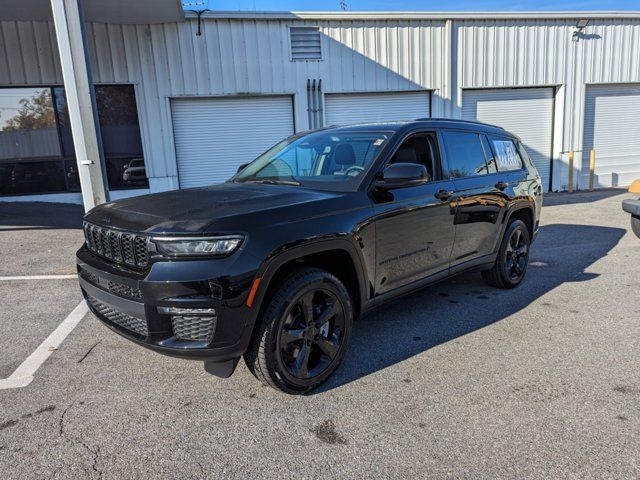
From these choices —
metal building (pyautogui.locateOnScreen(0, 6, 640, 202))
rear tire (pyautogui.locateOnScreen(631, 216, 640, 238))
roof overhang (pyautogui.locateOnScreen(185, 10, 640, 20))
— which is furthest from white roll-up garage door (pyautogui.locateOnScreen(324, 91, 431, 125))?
rear tire (pyautogui.locateOnScreen(631, 216, 640, 238))

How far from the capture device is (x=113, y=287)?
9.55 feet

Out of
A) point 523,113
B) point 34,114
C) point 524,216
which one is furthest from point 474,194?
point 523,113

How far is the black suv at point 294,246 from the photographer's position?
104 inches

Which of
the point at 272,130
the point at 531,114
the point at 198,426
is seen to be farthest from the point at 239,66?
the point at 198,426

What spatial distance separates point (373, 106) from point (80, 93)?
8.10m

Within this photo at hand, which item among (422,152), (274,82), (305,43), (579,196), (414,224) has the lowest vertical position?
(579,196)

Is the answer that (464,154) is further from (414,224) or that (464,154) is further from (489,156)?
(414,224)

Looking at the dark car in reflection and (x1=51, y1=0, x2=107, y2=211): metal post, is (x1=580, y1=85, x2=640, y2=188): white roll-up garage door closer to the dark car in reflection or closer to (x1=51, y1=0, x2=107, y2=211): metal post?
the dark car in reflection

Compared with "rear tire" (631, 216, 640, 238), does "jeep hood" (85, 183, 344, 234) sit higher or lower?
higher

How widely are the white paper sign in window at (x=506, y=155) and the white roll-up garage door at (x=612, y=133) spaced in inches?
422

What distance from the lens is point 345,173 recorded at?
12.2ft

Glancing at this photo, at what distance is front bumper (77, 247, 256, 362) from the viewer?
2.60 meters

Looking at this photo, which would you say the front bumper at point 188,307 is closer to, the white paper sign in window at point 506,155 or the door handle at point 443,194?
the door handle at point 443,194

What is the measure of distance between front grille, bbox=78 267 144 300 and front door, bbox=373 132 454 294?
1701 millimetres
